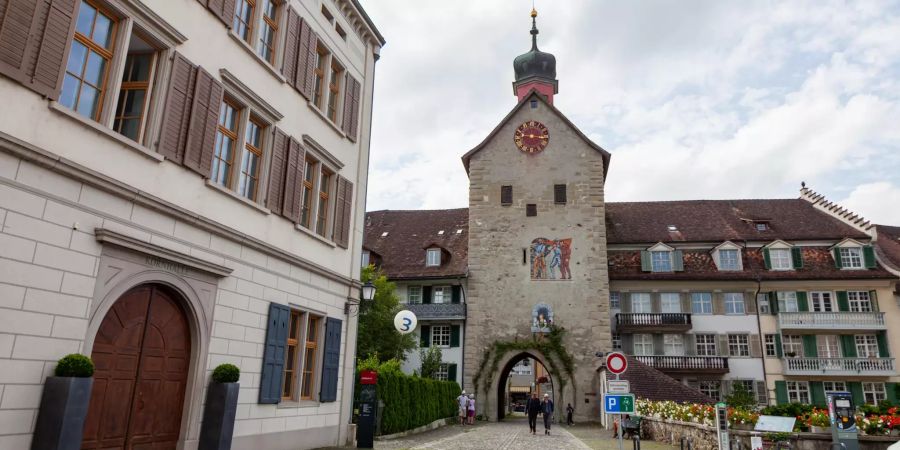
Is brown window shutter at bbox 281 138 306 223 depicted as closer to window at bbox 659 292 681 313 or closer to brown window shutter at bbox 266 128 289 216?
brown window shutter at bbox 266 128 289 216

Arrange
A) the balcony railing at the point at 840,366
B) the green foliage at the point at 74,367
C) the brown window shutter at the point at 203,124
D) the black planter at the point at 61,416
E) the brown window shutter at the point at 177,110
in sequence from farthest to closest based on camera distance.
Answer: the balcony railing at the point at 840,366 → the brown window shutter at the point at 203,124 → the brown window shutter at the point at 177,110 → the green foliage at the point at 74,367 → the black planter at the point at 61,416

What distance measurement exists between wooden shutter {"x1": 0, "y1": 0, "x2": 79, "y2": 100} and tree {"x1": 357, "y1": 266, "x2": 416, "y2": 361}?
23531 mm

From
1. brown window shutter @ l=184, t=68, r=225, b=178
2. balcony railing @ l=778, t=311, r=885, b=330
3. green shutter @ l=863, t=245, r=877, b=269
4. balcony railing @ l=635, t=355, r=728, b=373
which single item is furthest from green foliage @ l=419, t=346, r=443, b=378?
green shutter @ l=863, t=245, r=877, b=269

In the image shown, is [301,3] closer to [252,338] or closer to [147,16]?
[147,16]

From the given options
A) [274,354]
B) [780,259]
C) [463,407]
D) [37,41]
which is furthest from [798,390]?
[37,41]

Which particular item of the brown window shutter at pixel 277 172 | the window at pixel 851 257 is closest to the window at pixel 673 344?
the window at pixel 851 257

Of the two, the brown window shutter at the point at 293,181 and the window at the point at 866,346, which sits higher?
the brown window shutter at the point at 293,181

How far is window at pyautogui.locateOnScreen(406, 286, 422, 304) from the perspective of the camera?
3792cm

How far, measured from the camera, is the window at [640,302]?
36344 millimetres

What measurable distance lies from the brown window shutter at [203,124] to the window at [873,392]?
37288 mm

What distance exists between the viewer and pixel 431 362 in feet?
109

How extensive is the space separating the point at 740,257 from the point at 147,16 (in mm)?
35901

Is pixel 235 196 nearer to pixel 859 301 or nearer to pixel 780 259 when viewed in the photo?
pixel 780 259

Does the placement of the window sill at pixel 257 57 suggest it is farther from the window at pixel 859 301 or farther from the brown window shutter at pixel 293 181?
the window at pixel 859 301
